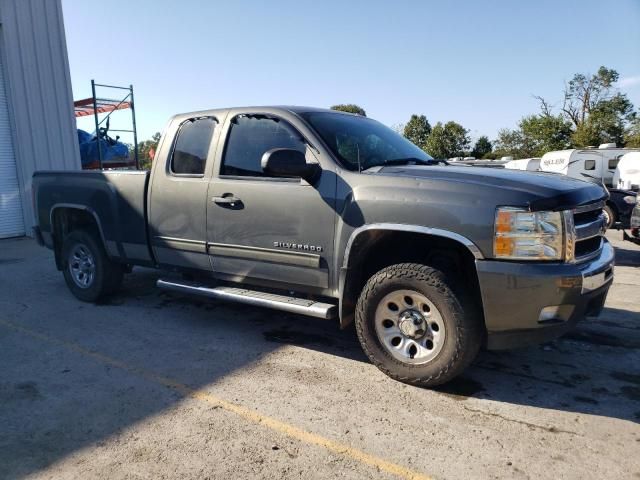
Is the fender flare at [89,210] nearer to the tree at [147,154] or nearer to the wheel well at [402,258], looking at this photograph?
the tree at [147,154]

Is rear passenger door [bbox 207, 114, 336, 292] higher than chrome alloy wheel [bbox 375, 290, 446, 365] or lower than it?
higher

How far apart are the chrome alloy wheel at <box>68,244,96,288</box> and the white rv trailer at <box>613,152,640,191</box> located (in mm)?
17569

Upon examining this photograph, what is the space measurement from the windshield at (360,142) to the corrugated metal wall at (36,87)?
9.67 metres

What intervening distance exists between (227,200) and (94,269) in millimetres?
2289

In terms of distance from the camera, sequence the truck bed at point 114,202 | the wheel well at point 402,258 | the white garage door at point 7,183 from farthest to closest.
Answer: the white garage door at point 7,183, the truck bed at point 114,202, the wheel well at point 402,258

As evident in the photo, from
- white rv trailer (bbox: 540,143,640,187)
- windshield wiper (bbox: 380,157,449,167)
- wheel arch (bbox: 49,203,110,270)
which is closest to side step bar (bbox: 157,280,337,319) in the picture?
windshield wiper (bbox: 380,157,449,167)

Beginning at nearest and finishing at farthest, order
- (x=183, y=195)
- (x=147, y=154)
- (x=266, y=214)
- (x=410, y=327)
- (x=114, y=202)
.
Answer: (x=410, y=327) → (x=266, y=214) → (x=183, y=195) → (x=114, y=202) → (x=147, y=154)

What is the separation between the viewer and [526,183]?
10.6 feet

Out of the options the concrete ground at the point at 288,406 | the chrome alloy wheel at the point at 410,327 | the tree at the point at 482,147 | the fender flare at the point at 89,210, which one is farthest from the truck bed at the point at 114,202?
the tree at the point at 482,147

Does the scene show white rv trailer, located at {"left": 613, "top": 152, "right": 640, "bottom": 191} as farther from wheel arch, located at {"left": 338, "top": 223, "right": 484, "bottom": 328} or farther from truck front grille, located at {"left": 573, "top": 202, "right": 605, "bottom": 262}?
wheel arch, located at {"left": 338, "top": 223, "right": 484, "bottom": 328}

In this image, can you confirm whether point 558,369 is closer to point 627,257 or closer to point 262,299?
point 262,299

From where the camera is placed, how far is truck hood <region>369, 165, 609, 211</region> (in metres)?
3.09

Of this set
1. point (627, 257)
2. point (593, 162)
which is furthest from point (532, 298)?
point (593, 162)

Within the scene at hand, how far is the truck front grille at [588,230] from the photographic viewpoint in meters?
3.26
